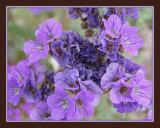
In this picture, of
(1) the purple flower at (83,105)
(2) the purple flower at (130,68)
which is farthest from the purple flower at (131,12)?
(1) the purple flower at (83,105)

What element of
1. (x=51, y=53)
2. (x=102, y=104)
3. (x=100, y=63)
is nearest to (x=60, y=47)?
(x=51, y=53)

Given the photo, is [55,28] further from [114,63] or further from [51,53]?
[114,63]

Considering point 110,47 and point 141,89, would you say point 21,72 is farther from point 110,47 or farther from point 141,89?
point 141,89

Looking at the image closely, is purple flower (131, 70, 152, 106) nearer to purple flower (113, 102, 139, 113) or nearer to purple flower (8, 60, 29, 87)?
purple flower (113, 102, 139, 113)

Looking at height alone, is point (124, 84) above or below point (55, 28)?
below

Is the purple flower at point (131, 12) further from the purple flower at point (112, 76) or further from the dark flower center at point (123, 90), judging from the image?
the dark flower center at point (123, 90)

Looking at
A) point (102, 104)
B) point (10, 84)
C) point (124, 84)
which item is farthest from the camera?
point (102, 104)

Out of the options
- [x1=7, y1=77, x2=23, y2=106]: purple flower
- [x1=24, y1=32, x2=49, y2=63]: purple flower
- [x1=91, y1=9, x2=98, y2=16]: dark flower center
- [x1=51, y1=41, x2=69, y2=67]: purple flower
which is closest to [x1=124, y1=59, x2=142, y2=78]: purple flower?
[x1=51, y1=41, x2=69, y2=67]: purple flower
